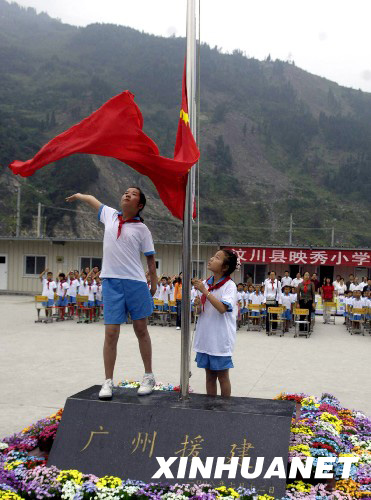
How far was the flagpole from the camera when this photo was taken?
452 cm

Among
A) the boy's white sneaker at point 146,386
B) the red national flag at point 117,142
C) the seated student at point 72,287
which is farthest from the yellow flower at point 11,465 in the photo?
the seated student at point 72,287

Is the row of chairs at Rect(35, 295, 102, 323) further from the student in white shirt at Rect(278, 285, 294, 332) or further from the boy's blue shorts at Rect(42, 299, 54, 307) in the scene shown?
the student in white shirt at Rect(278, 285, 294, 332)

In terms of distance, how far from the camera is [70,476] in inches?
147

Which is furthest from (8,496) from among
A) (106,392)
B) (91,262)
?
(91,262)

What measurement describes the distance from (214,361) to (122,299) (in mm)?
977

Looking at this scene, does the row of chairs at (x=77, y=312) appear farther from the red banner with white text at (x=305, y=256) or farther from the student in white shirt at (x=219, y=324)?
the student in white shirt at (x=219, y=324)

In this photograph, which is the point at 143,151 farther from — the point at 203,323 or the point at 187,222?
the point at 203,323

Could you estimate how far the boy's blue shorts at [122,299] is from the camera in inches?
174

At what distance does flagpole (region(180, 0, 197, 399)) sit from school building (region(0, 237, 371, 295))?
14.5m

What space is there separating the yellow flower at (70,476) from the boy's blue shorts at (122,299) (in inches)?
45.4

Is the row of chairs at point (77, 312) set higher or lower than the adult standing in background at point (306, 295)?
lower

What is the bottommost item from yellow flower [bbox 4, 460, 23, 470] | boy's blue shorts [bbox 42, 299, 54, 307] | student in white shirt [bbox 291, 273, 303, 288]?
yellow flower [bbox 4, 460, 23, 470]

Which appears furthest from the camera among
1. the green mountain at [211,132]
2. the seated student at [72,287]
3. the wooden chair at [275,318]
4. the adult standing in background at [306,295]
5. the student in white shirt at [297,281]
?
the green mountain at [211,132]

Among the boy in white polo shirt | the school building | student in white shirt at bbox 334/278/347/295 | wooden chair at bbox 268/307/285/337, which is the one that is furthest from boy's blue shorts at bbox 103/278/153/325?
student in white shirt at bbox 334/278/347/295
